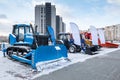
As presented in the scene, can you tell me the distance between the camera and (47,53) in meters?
9.88

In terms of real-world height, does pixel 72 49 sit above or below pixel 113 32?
below

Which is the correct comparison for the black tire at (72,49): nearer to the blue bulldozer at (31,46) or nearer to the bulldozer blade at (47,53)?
the blue bulldozer at (31,46)

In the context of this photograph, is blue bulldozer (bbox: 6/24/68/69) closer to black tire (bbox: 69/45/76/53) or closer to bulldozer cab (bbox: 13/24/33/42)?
bulldozer cab (bbox: 13/24/33/42)

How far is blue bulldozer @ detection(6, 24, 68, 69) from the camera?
31.8 feet

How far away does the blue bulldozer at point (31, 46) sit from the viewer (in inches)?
381

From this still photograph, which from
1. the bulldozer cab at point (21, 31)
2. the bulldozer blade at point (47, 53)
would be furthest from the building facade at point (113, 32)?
the bulldozer blade at point (47, 53)

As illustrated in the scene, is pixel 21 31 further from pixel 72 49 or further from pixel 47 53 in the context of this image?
pixel 72 49

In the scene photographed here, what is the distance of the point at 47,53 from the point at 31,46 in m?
1.74

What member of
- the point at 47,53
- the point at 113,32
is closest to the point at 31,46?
the point at 47,53

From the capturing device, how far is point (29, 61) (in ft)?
31.5

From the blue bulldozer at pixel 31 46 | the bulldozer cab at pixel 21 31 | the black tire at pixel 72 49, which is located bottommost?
the black tire at pixel 72 49

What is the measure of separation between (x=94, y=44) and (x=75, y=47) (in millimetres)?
2619

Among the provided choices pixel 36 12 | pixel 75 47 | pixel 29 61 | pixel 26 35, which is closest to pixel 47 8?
pixel 36 12

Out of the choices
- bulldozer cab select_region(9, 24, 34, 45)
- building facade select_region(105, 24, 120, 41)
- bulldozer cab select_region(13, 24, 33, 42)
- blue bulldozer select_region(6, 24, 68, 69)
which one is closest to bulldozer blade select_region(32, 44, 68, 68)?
blue bulldozer select_region(6, 24, 68, 69)
